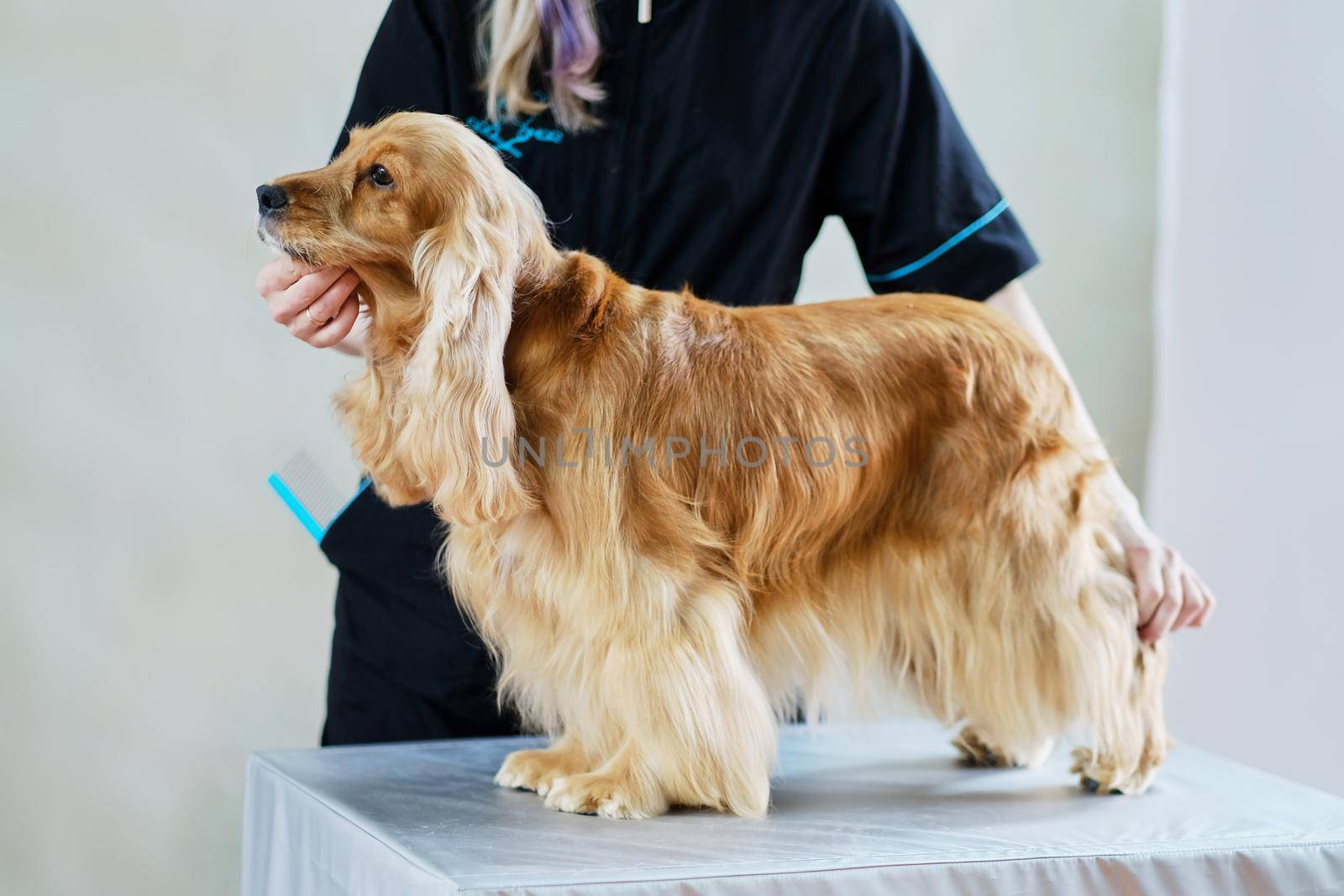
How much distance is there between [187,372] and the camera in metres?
3.08

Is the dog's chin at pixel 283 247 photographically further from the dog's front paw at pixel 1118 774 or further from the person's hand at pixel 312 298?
the dog's front paw at pixel 1118 774

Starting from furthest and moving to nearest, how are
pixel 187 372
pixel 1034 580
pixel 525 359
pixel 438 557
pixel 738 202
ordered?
1. pixel 187 372
2. pixel 738 202
3. pixel 438 557
4. pixel 1034 580
5. pixel 525 359

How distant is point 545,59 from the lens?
2131mm

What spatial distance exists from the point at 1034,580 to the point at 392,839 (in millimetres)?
901

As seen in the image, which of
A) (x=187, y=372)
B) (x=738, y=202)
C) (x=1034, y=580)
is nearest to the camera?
(x=1034, y=580)

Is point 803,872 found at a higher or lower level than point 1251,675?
higher

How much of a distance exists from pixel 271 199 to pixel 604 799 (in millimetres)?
812

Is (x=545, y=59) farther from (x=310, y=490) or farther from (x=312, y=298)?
(x=310, y=490)

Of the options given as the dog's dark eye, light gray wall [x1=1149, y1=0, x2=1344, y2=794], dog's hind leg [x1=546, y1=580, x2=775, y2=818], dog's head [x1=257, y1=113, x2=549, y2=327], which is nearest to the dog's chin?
dog's head [x1=257, y1=113, x2=549, y2=327]

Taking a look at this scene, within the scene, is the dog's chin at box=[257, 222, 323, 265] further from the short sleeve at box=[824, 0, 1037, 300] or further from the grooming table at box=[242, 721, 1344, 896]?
the short sleeve at box=[824, 0, 1037, 300]

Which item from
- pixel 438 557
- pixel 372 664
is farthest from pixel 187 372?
pixel 438 557

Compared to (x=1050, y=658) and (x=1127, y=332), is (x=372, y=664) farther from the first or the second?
(x=1127, y=332)

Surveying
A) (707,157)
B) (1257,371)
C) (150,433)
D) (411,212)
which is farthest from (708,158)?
(1257,371)

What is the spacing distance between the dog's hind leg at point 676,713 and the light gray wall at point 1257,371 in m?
2.01
